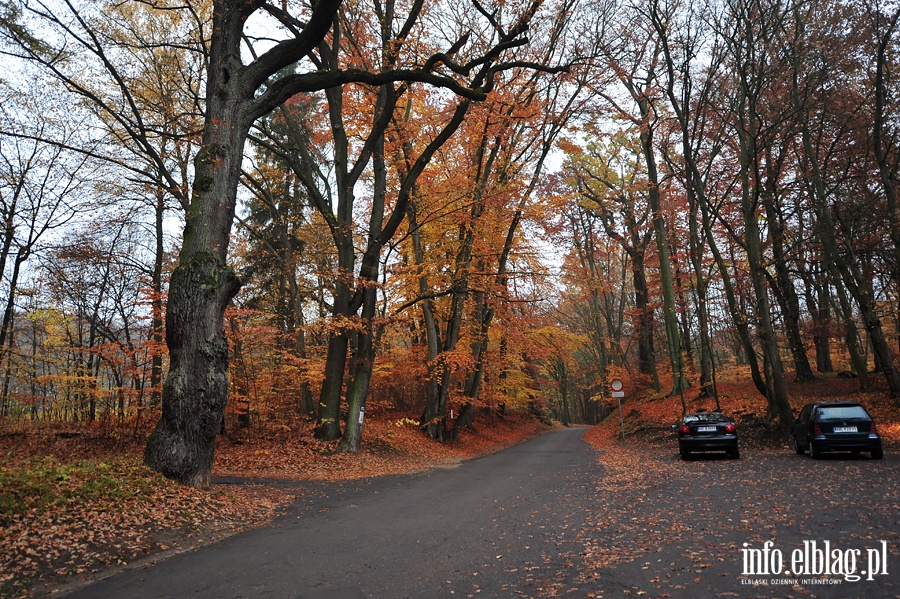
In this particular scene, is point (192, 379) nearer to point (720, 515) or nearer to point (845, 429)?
point (720, 515)

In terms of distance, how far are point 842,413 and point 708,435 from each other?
3.33 meters

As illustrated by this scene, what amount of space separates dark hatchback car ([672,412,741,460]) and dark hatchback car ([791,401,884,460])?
74.9 inches

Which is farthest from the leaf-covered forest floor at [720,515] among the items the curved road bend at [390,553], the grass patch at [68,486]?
the grass patch at [68,486]

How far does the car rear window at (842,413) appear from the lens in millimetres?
12922

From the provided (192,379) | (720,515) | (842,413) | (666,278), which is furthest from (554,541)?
(666,278)

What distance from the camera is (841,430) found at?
1292cm

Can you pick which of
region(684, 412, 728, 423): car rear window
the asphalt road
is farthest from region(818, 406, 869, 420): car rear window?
region(684, 412, 728, 423): car rear window

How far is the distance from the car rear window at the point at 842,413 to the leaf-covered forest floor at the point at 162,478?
2.74 metres

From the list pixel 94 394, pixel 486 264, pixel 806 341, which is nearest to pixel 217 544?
pixel 94 394

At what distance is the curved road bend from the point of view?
4.95 meters

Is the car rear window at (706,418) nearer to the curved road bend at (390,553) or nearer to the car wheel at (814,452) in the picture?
the car wheel at (814,452)

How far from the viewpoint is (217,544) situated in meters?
6.75

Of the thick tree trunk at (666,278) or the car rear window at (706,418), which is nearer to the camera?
the car rear window at (706,418)

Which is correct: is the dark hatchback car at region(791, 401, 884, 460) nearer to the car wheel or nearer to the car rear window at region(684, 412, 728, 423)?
the car wheel
